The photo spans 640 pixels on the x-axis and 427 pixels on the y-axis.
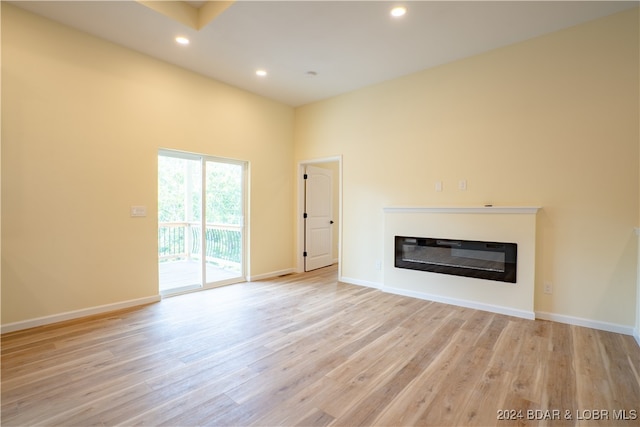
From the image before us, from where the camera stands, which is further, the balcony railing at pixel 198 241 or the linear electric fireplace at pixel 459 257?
the balcony railing at pixel 198 241

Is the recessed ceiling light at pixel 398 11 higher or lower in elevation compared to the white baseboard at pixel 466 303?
higher

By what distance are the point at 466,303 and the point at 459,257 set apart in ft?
1.86

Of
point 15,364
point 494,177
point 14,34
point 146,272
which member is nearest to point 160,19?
point 14,34

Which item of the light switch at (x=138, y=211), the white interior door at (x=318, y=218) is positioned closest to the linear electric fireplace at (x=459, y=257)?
the white interior door at (x=318, y=218)

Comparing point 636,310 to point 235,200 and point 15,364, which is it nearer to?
point 235,200

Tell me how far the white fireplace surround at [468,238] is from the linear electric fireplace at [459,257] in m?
0.06

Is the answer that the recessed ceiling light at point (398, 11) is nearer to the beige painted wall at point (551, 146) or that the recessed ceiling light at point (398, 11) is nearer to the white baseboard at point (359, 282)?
the beige painted wall at point (551, 146)

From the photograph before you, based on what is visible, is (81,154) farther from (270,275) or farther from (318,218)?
(318,218)

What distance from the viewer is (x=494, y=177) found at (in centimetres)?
355

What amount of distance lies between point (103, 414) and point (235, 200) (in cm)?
346

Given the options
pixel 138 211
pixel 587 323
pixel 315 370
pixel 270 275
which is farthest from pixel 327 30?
pixel 587 323

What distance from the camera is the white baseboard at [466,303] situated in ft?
10.9

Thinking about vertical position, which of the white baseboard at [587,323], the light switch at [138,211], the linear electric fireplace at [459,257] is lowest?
the white baseboard at [587,323]

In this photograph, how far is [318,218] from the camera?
605 centimetres
